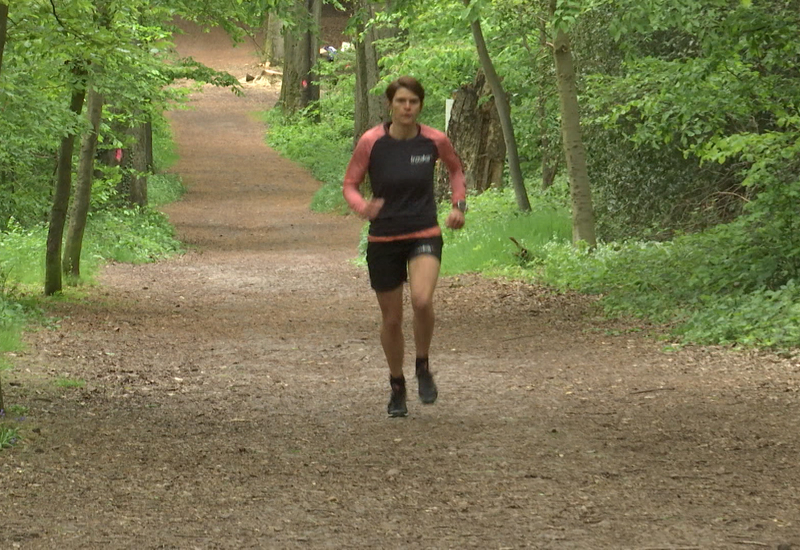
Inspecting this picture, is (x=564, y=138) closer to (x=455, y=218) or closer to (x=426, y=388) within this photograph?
(x=426, y=388)

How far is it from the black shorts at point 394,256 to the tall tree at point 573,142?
345 inches

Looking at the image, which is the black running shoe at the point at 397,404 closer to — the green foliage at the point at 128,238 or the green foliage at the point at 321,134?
the green foliage at the point at 128,238

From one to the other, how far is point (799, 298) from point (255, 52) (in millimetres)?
54618

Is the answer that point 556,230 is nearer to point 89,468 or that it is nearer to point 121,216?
point 121,216

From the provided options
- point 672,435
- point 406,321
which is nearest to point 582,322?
point 406,321

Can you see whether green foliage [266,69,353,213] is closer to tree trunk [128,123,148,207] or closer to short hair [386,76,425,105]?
tree trunk [128,123,148,207]

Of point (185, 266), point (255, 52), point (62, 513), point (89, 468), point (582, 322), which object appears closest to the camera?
point (62, 513)

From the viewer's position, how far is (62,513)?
5.42 m

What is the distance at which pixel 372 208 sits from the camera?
22.6 ft

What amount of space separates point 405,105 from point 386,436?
6.18 ft

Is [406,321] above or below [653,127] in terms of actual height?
below

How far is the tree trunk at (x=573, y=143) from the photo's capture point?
15555mm

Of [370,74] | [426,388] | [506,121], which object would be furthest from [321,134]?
[426,388]

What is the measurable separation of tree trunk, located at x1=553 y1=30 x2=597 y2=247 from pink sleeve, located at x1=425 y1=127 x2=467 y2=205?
8603mm
